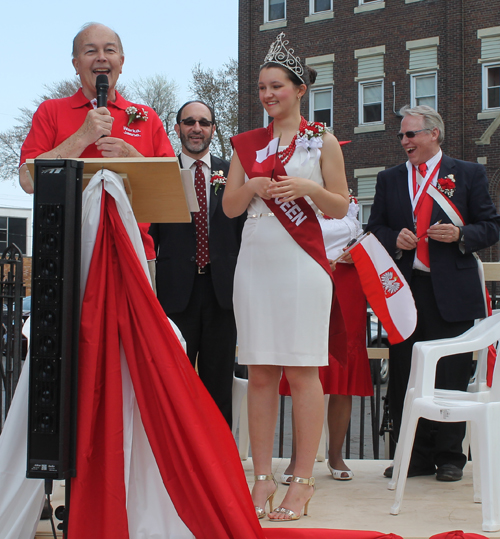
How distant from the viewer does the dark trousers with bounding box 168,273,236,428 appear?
149 inches

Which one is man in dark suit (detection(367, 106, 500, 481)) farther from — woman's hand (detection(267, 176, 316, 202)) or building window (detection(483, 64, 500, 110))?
building window (detection(483, 64, 500, 110))

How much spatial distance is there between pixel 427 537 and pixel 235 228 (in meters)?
2.01

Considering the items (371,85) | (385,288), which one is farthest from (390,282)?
(371,85)

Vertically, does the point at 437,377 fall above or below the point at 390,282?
below

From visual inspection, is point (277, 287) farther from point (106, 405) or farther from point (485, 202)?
point (485, 202)

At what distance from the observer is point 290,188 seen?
274cm

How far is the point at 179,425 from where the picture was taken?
2.32 m

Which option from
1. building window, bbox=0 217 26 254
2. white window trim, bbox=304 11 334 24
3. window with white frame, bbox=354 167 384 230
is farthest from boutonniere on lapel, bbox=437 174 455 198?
building window, bbox=0 217 26 254

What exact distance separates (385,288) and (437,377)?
684 millimetres

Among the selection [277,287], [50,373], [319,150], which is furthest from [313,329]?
[50,373]

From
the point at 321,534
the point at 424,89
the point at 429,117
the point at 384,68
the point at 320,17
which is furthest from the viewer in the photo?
the point at 320,17

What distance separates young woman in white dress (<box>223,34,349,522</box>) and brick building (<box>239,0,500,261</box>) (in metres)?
14.9

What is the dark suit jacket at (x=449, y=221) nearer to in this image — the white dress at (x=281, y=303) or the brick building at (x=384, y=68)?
the white dress at (x=281, y=303)

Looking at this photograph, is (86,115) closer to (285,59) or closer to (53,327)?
(285,59)
